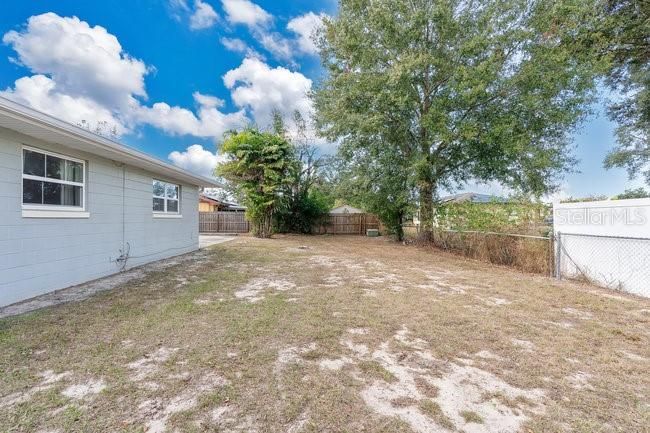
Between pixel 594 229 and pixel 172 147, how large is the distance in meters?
22.7

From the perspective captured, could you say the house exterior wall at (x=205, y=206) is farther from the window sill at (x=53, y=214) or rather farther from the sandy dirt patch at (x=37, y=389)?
the sandy dirt patch at (x=37, y=389)

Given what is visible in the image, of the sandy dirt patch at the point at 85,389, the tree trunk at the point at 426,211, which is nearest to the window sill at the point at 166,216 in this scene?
the sandy dirt patch at the point at 85,389

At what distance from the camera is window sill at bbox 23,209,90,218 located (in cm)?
468

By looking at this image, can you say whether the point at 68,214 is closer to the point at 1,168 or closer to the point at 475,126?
the point at 1,168

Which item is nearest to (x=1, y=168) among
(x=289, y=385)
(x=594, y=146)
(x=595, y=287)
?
(x=289, y=385)

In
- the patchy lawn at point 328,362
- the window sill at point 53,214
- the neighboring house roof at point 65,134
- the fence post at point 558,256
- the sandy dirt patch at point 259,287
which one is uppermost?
the neighboring house roof at point 65,134

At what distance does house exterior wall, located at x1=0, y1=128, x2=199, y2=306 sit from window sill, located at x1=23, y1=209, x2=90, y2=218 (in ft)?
0.22

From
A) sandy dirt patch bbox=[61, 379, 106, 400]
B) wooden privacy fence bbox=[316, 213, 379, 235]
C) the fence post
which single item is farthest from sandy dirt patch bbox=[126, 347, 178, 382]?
wooden privacy fence bbox=[316, 213, 379, 235]

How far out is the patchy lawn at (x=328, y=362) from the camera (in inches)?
81.8

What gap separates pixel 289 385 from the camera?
8.05 ft

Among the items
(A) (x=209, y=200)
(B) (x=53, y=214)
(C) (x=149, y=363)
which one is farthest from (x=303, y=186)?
(C) (x=149, y=363)

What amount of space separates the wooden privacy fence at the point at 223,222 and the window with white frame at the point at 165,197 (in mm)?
11164

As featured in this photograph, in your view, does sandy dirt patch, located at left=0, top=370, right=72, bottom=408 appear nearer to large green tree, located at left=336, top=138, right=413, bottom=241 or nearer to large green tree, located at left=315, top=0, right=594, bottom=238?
large green tree, located at left=315, top=0, right=594, bottom=238

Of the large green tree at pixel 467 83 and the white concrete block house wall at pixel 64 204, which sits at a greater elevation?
the large green tree at pixel 467 83
